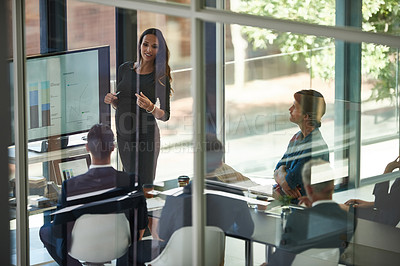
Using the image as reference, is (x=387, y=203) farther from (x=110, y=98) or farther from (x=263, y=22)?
(x=110, y=98)

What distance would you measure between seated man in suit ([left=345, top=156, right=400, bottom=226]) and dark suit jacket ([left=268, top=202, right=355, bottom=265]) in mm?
77

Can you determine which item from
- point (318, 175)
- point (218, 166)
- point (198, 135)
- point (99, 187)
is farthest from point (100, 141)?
point (318, 175)

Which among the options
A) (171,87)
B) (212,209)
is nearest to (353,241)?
(212,209)

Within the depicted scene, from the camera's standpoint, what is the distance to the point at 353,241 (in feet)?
8.37

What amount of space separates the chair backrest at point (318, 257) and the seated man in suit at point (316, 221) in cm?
2

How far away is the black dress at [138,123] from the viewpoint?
3.18 metres

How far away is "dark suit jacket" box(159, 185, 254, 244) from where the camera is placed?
290 cm

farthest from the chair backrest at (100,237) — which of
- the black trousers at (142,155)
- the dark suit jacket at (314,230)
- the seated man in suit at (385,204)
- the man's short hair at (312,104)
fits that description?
the seated man in suit at (385,204)

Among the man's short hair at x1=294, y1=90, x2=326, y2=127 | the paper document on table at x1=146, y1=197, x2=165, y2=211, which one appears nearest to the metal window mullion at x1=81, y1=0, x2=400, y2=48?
the man's short hair at x1=294, y1=90, x2=326, y2=127

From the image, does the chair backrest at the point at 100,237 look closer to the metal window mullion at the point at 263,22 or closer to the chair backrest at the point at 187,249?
the chair backrest at the point at 187,249

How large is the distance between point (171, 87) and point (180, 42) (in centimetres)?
22

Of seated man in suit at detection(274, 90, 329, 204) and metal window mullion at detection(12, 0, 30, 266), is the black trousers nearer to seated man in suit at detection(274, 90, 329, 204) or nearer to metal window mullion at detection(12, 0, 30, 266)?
seated man in suit at detection(274, 90, 329, 204)

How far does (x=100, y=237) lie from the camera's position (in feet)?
11.5

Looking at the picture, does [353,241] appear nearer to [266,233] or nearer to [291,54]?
[266,233]
